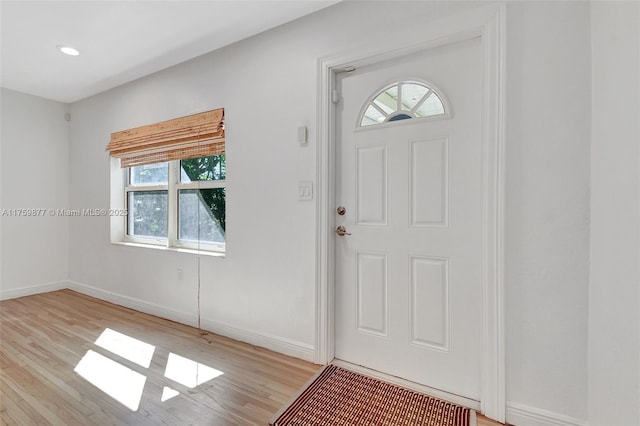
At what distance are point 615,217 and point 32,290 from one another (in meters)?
5.62

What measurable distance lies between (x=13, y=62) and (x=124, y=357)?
306 cm

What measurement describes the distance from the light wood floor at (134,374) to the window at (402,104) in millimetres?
1720

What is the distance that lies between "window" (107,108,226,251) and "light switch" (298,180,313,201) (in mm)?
925

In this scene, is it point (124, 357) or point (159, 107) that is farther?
point (159, 107)

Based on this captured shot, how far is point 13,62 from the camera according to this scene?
2.97 metres

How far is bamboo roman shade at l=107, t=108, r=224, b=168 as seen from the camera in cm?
270

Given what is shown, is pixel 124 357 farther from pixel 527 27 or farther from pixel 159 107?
pixel 527 27

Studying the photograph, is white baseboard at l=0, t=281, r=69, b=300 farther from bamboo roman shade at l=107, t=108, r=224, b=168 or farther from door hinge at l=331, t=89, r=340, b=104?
door hinge at l=331, t=89, r=340, b=104

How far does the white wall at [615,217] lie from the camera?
1.16 metres

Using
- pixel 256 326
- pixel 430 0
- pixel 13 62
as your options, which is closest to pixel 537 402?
pixel 256 326

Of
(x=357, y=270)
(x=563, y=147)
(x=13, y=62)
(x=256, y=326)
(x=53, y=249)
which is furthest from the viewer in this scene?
(x=53, y=249)

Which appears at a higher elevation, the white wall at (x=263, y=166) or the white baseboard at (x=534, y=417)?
the white wall at (x=263, y=166)

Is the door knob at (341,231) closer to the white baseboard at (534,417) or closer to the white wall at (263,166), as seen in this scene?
the white wall at (263,166)

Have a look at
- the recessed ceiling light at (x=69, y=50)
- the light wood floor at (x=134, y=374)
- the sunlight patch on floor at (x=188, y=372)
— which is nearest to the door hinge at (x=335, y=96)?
the light wood floor at (x=134, y=374)
